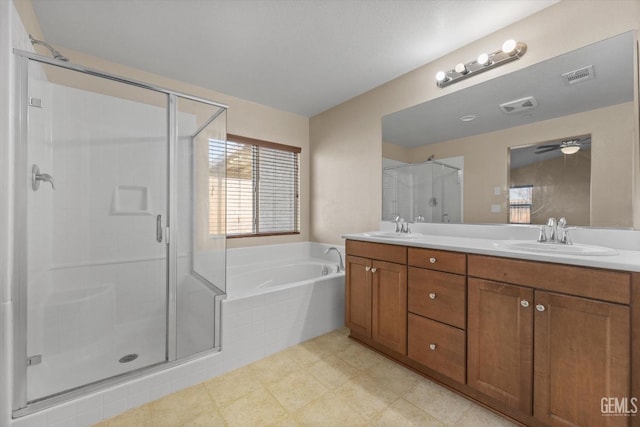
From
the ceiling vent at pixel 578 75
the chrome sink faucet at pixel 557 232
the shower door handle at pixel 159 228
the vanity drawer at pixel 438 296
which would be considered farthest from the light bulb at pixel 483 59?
the shower door handle at pixel 159 228

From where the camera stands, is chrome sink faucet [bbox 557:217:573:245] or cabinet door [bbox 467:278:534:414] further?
chrome sink faucet [bbox 557:217:573:245]

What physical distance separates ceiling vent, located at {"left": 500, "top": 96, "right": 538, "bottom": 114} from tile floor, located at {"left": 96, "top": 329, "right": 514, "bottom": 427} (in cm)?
189

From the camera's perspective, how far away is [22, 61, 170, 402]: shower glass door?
1.45 metres

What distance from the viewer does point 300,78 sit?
2.57m

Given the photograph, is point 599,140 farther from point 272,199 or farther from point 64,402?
point 64,402

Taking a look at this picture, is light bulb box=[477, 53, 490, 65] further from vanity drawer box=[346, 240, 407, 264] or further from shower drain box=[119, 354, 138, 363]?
shower drain box=[119, 354, 138, 363]

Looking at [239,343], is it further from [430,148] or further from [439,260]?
[430,148]

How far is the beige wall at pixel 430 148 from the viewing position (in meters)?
1.46

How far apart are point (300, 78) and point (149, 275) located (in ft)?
7.17

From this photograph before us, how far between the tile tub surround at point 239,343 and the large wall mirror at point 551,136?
1.46 metres

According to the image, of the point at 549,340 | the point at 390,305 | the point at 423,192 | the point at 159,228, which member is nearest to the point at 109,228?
the point at 159,228

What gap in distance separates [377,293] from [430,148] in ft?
4.33

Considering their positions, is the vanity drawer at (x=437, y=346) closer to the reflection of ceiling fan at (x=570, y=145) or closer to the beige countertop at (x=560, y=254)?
the beige countertop at (x=560, y=254)

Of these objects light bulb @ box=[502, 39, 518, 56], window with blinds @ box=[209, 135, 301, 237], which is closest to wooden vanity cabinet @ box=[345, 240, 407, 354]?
window with blinds @ box=[209, 135, 301, 237]
